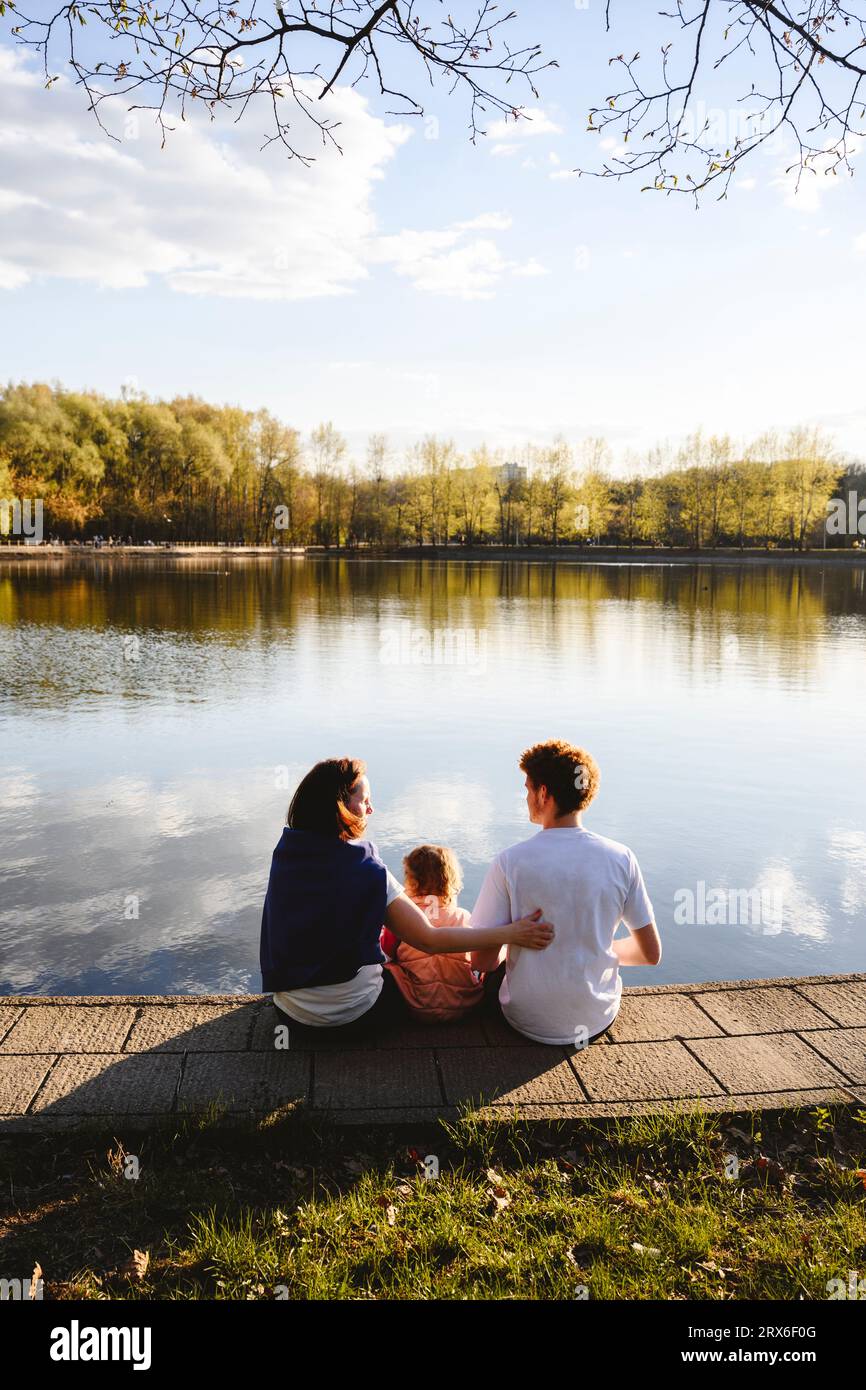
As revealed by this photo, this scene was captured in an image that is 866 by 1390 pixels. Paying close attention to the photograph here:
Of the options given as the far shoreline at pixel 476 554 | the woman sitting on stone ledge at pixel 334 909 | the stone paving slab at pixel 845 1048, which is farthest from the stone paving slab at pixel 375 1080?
the far shoreline at pixel 476 554

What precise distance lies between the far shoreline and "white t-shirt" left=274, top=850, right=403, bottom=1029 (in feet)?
229

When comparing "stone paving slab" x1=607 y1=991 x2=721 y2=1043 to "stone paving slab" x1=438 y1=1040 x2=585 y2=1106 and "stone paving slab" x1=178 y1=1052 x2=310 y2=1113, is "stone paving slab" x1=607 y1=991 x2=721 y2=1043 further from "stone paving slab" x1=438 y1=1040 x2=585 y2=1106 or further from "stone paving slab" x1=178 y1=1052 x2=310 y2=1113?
"stone paving slab" x1=178 y1=1052 x2=310 y2=1113

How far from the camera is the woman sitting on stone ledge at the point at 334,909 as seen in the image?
3988mm

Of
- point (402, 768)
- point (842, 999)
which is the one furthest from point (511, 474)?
point (842, 999)

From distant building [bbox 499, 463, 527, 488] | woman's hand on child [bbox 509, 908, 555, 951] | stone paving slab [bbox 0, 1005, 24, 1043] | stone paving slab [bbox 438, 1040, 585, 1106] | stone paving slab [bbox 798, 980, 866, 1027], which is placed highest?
distant building [bbox 499, 463, 527, 488]

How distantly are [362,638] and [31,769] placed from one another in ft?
45.6

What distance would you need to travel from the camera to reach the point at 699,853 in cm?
895

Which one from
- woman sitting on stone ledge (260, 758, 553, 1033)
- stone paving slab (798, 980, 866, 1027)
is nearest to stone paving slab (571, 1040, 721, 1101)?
woman sitting on stone ledge (260, 758, 553, 1033)

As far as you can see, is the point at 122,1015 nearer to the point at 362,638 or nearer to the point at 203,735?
the point at 203,735

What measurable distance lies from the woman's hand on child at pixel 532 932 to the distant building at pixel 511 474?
100604 mm

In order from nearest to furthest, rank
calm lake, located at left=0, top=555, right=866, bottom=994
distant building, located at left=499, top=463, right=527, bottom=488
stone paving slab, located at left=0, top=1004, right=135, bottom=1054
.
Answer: stone paving slab, located at left=0, top=1004, right=135, bottom=1054 → calm lake, located at left=0, top=555, right=866, bottom=994 → distant building, located at left=499, top=463, right=527, bottom=488

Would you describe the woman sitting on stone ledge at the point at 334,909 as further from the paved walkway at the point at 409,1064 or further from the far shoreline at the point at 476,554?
the far shoreline at the point at 476,554

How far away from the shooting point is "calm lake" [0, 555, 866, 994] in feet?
23.3

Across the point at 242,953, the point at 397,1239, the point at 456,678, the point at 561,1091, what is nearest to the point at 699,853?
the point at 242,953
